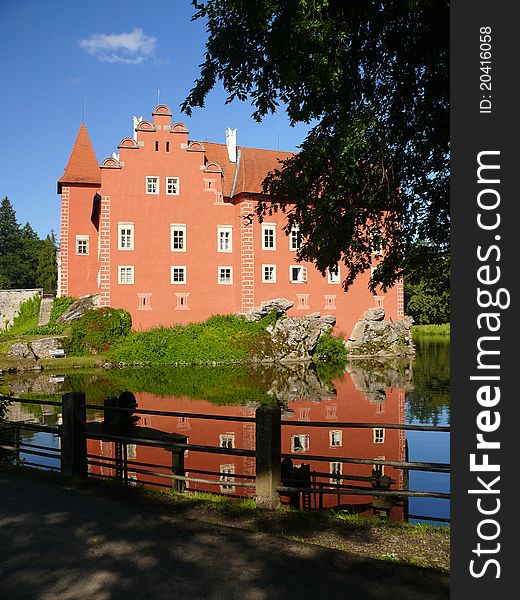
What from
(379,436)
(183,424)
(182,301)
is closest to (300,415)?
(379,436)

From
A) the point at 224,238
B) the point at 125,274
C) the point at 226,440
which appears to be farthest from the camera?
the point at 224,238

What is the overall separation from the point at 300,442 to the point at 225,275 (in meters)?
23.6

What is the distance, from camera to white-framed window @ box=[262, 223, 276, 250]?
3716 cm

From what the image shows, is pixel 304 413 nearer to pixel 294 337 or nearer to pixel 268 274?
pixel 294 337

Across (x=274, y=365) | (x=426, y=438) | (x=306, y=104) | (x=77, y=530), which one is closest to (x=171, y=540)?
(x=77, y=530)

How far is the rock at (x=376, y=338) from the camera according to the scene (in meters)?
38.3

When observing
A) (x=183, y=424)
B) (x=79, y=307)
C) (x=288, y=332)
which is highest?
(x=79, y=307)

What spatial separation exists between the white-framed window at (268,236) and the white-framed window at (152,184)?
7.49 meters

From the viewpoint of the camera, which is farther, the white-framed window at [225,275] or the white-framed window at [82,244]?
the white-framed window at [82,244]

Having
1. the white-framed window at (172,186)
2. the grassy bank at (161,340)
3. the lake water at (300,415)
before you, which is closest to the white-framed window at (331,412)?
the lake water at (300,415)

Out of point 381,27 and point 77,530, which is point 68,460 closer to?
point 77,530

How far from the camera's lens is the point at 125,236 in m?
35.2

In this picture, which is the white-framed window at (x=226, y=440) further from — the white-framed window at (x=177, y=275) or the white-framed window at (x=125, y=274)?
the white-framed window at (x=177, y=275)

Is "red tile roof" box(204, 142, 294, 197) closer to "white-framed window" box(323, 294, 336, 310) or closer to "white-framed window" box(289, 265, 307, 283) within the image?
"white-framed window" box(289, 265, 307, 283)
